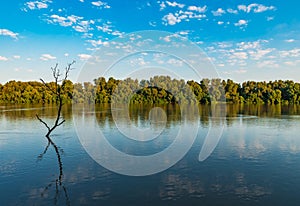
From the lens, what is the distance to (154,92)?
130 metres

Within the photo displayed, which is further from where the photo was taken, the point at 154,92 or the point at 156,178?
the point at 154,92

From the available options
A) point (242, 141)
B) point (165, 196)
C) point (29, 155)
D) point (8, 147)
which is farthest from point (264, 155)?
point (8, 147)

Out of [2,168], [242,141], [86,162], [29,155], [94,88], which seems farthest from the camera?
[94,88]

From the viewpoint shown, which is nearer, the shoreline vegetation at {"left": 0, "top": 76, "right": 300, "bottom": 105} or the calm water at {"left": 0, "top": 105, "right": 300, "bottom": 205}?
the calm water at {"left": 0, "top": 105, "right": 300, "bottom": 205}

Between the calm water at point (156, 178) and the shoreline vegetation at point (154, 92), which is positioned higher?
the shoreline vegetation at point (154, 92)

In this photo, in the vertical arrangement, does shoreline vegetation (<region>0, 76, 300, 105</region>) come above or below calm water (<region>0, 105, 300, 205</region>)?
above

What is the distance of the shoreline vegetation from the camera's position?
126750 millimetres

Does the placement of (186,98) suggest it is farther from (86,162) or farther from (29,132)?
(86,162)

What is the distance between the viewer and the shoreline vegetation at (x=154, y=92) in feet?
416

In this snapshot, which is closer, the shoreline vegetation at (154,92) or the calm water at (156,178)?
the calm water at (156,178)

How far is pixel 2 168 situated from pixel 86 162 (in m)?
6.27

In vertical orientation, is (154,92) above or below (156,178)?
above

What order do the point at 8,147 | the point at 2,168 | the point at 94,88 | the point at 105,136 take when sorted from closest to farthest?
the point at 2,168 → the point at 8,147 → the point at 105,136 → the point at 94,88

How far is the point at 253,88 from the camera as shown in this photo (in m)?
150
